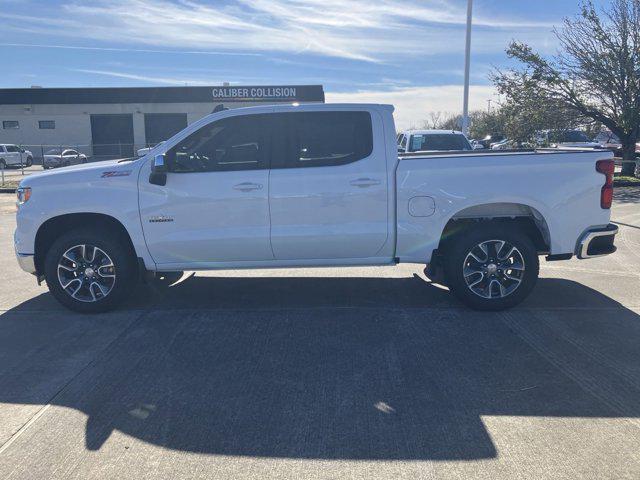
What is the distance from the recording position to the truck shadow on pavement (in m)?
→ 3.60

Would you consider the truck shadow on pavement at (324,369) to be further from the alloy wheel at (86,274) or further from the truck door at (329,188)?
the truck door at (329,188)

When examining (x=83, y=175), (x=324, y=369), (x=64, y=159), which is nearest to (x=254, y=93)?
(x=64, y=159)

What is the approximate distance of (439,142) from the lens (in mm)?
13477

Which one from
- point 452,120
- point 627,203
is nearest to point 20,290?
point 627,203

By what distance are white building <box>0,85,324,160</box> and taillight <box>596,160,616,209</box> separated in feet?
136

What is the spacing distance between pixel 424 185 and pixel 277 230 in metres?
1.54

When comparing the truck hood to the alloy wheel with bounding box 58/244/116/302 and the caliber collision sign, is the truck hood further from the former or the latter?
the caliber collision sign

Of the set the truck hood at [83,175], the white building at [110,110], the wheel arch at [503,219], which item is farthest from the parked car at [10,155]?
the wheel arch at [503,219]

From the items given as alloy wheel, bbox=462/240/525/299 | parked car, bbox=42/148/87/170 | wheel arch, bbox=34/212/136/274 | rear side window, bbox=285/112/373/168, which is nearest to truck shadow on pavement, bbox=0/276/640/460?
alloy wheel, bbox=462/240/525/299

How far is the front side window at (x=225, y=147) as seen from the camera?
5793 millimetres

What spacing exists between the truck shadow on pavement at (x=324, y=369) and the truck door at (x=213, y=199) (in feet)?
2.27

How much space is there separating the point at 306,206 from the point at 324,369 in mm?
1826

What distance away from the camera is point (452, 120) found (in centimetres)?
5978

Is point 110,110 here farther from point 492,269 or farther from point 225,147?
point 492,269
